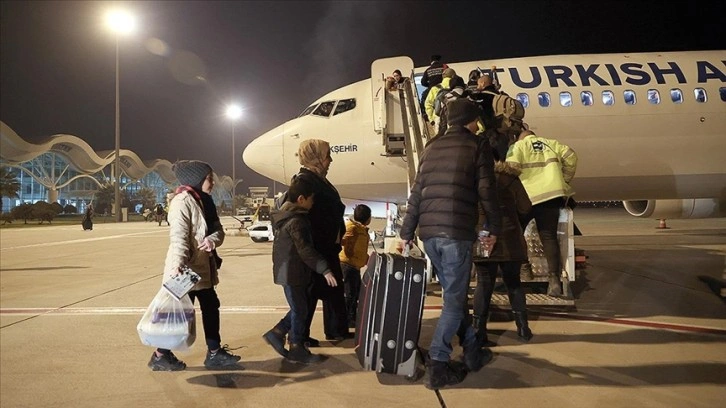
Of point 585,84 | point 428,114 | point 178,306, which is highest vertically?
point 585,84

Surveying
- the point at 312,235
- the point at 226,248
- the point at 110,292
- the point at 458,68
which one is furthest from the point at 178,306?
the point at 226,248

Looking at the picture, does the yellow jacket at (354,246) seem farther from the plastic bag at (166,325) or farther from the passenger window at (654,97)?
the passenger window at (654,97)

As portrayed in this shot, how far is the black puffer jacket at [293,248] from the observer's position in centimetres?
390

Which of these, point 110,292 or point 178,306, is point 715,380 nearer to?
point 178,306

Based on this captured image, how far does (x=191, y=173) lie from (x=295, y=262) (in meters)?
1.05

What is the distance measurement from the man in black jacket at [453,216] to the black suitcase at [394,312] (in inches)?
6.2

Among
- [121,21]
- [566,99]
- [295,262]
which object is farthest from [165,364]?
[121,21]

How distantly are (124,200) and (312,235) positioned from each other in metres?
72.6

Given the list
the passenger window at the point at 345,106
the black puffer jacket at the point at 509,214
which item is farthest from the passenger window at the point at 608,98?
the black puffer jacket at the point at 509,214

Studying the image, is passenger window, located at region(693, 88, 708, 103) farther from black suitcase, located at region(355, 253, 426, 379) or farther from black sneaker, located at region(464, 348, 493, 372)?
black suitcase, located at region(355, 253, 426, 379)

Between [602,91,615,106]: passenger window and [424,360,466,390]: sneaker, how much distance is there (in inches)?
345

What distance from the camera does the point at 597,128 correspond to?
10.3 meters

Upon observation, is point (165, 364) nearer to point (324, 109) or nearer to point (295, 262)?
point (295, 262)

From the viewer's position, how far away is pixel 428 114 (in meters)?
7.23
